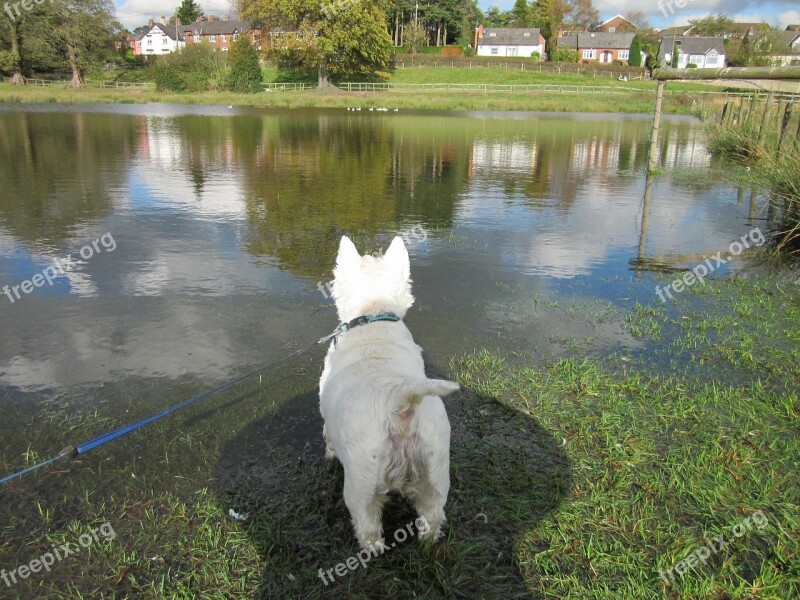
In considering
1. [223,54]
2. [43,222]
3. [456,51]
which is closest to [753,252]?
[43,222]

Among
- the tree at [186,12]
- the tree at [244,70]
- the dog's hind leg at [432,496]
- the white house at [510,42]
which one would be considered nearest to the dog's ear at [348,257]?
the dog's hind leg at [432,496]

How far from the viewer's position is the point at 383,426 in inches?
117

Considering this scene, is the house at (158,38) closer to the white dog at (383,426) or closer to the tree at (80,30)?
the tree at (80,30)

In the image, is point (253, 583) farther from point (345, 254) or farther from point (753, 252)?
point (753, 252)

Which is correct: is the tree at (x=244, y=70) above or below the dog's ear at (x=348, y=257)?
above

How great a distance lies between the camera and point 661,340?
6.38 metres

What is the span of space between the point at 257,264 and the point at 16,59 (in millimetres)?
72904

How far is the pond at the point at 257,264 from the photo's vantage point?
16.3 ft

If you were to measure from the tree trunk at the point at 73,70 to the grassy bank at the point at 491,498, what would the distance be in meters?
73.6

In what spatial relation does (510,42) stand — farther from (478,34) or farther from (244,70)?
(244,70)

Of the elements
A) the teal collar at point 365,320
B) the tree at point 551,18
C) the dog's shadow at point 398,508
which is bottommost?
the dog's shadow at point 398,508

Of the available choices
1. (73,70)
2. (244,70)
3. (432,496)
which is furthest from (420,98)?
(432,496)

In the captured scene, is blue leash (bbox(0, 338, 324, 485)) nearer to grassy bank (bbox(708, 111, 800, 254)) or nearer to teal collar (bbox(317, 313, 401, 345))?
teal collar (bbox(317, 313, 401, 345))

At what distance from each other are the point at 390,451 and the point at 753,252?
396 inches
